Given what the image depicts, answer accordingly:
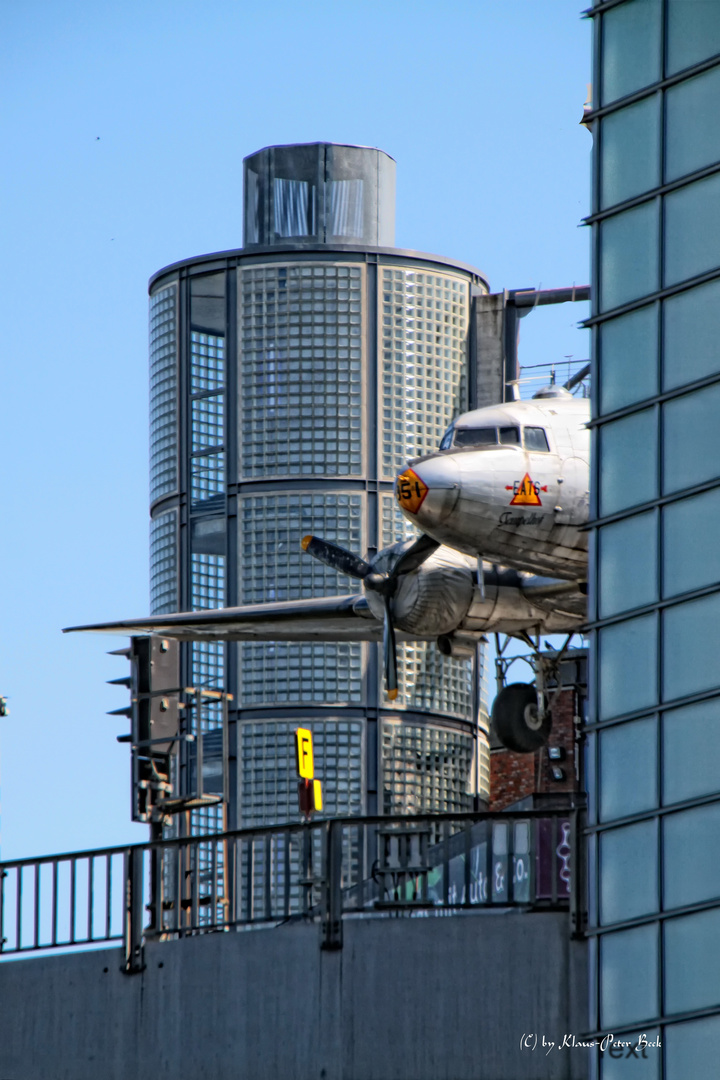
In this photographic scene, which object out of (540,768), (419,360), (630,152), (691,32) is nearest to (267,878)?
(630,152)

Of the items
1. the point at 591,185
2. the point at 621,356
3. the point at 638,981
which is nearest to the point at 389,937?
the point at 638,981

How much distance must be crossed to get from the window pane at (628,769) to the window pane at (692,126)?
4902 millimetres

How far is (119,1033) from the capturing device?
802 inches

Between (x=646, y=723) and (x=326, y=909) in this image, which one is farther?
(x=326, y=909)

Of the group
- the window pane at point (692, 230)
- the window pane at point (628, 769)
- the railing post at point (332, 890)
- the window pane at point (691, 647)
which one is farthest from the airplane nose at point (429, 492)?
the window pane at point (691, 647)

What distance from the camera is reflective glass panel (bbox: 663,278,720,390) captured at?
18219 millimetres

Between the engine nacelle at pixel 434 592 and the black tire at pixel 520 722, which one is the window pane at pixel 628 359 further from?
the black tire at pixel 520 722

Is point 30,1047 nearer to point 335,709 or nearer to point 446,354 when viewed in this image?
point 335,709

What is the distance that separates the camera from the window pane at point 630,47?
63.4 ft

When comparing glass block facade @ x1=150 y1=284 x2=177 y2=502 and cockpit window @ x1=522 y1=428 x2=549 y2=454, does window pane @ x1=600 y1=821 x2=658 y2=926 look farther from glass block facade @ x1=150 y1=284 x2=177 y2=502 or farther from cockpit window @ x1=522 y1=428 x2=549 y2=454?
glass block facade @ x1=150 y1=284 x2=177 y2=502

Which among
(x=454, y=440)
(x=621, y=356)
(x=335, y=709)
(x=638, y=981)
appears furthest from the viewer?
(x=335, y=709)

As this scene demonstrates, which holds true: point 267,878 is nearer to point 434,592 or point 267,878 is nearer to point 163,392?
point 434,592

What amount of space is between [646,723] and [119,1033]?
617 centimetres

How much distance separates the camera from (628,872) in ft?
59.1
